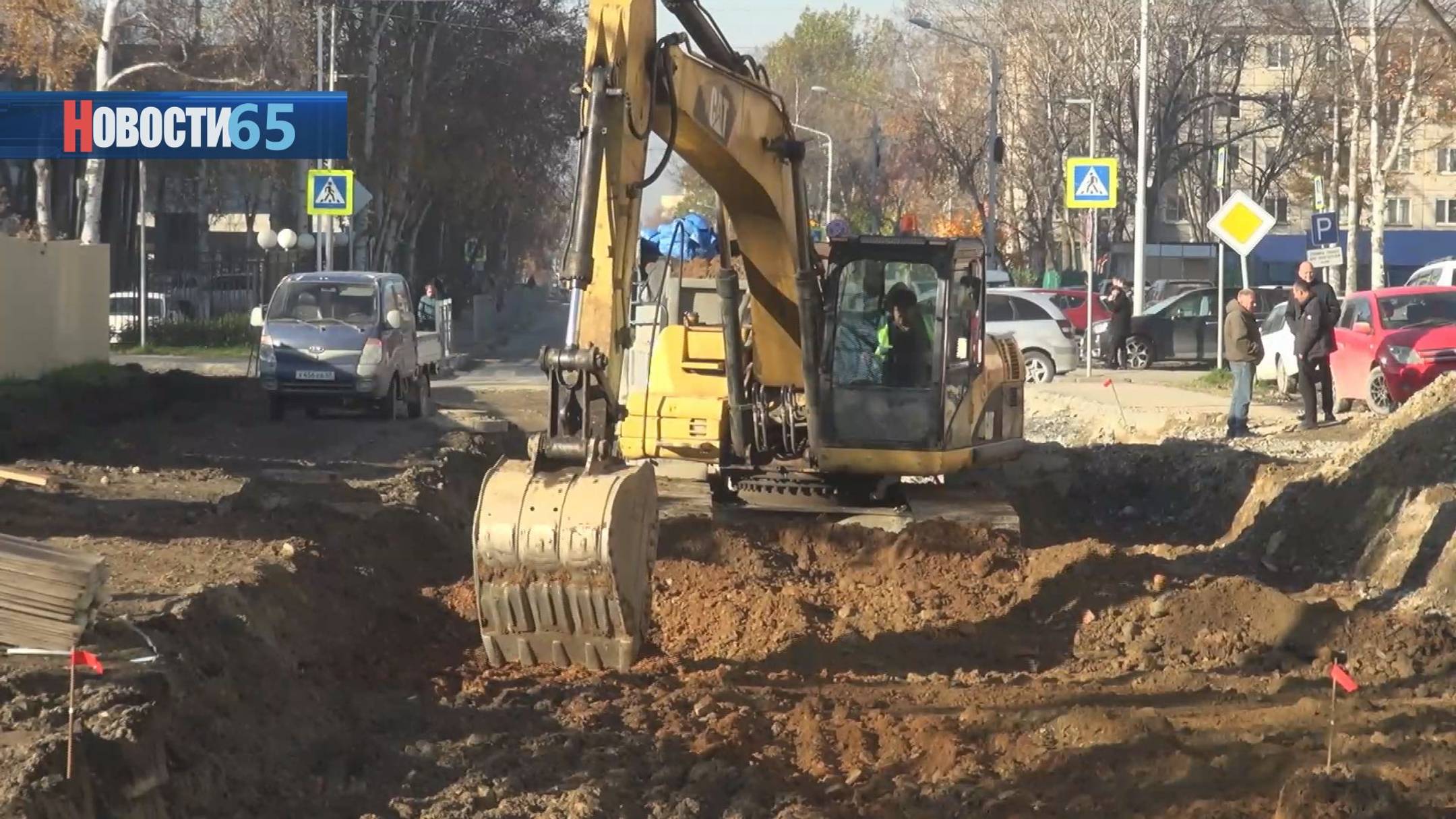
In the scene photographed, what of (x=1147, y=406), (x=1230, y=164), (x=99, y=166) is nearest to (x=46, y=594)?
(x=1147, y=406)

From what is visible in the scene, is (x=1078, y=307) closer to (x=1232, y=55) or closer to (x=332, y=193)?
(x=332, y=193)

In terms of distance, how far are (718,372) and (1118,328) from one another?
20.6 meters

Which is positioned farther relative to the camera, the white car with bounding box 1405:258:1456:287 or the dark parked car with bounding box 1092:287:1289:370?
the dark parked car with bounding box 1092:287:1289:370

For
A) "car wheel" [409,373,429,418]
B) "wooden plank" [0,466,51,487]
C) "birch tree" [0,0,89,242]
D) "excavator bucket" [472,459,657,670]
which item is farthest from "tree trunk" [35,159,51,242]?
"excavator bucket" [472,459,657,670]

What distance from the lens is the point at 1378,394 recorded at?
22062mm

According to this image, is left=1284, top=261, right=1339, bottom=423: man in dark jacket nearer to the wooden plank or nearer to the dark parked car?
the dark parked car

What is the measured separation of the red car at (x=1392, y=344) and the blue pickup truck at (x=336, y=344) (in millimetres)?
11281

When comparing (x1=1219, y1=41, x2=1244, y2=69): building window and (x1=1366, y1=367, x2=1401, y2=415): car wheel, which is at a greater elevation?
(x1=1219, y1=41, x2=1244, y2=69): building window

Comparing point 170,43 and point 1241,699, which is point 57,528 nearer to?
point 1241,699

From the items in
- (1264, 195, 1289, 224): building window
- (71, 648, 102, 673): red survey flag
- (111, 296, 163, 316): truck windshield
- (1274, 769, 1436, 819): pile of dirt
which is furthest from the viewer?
(1264, 195, 1289, 224): building window

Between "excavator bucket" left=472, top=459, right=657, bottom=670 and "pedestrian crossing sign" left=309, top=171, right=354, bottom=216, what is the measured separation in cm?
2339

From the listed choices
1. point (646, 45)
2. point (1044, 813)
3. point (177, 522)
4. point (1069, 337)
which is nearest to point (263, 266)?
point (1069, 337)

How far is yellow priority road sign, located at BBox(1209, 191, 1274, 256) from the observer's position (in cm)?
2327

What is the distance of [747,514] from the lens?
14359 mm
